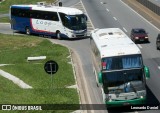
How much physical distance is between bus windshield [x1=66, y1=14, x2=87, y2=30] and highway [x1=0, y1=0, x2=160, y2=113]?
1.73 meters

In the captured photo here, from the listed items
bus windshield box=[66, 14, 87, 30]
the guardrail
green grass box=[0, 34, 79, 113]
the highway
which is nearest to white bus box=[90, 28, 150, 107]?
the highway

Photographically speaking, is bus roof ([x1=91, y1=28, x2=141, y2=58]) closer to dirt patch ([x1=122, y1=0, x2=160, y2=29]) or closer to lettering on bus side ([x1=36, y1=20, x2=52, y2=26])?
lettering on bus side ([x1=36, y1=20, x2=52, y2=26])

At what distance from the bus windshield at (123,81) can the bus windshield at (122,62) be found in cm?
32

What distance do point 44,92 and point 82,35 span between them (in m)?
25.7

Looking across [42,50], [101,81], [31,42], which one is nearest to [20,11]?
[31,42]

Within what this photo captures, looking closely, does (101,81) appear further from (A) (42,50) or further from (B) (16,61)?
(A) (42,50)

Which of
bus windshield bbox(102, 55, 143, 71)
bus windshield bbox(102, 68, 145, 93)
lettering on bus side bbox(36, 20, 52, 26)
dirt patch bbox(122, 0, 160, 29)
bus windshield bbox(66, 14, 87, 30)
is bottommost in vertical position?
dirt patch bbox(122, 0, 160, 29)

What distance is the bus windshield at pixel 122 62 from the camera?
1018 inches

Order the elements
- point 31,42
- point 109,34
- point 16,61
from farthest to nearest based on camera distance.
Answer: point 31,42, point 16,61, point 109,34

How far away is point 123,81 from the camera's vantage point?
25625 mm

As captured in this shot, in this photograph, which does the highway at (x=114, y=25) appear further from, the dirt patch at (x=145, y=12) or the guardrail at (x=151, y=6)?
the guardrail at (x=151, y=6)

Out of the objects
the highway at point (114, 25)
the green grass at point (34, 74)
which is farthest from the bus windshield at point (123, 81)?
the green grass at point (34, 74)

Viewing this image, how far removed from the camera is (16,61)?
4300cm

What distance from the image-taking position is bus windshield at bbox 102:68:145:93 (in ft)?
84.1
